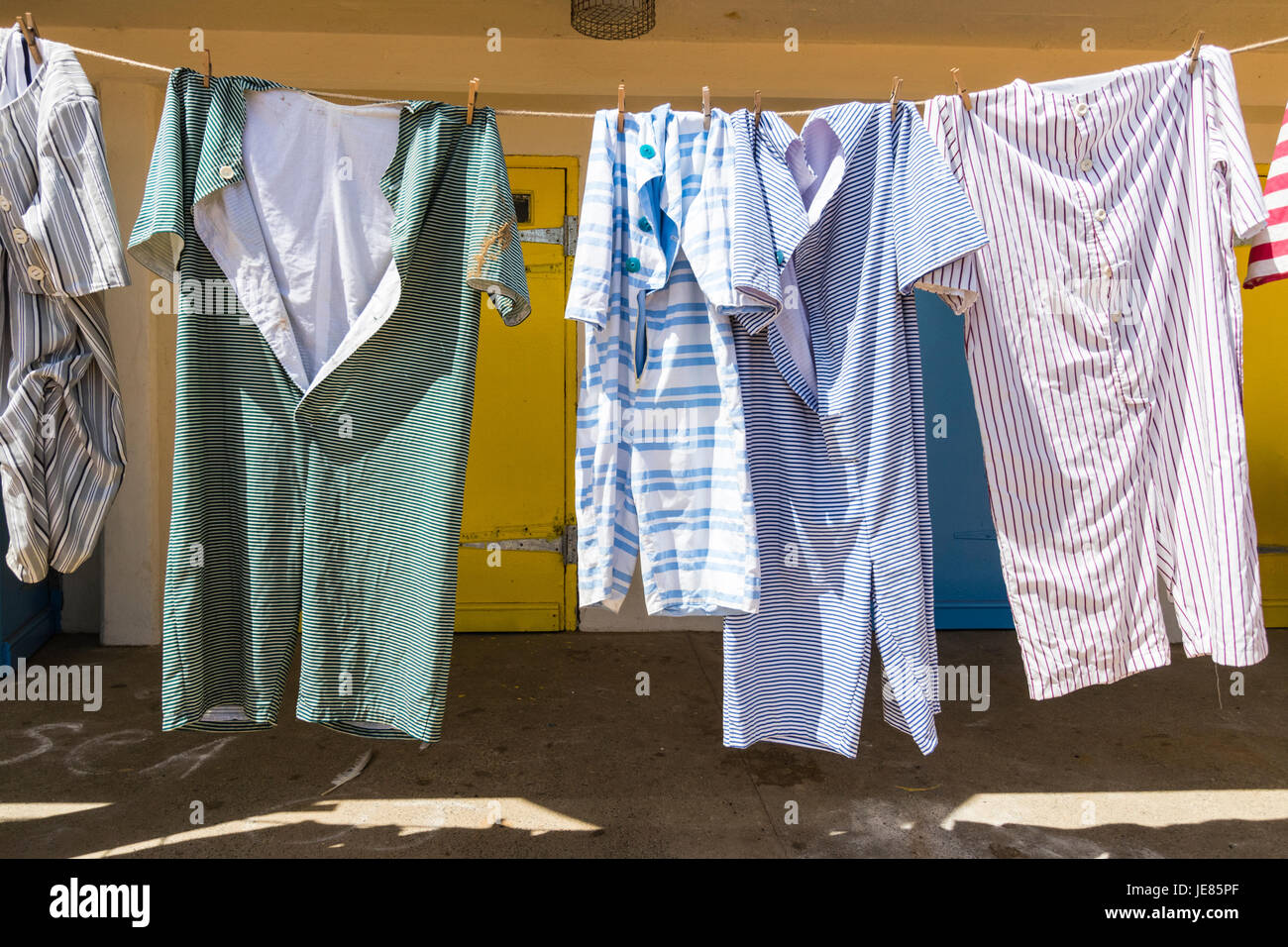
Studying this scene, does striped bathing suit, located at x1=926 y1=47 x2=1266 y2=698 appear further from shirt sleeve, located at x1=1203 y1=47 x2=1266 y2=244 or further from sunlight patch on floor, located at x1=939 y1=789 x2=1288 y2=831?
sunlight patch on floor, located at x1=939 y1=789 x2=1288 y2=831

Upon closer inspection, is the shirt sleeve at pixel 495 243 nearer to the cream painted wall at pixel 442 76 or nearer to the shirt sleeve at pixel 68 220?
the shirt sleeve at pixel 68 220

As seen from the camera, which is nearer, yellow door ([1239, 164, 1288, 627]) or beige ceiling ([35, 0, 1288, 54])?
beige ceiling ([35, 0, 1288, 54])

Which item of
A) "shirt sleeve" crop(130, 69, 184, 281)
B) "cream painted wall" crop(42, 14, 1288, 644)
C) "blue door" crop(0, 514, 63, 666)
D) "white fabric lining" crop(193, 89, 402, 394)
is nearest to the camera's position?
"shirt sleeve" crop(130, 69, 184, 281)

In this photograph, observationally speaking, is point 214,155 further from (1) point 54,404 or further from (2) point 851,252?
(2) point 851,252

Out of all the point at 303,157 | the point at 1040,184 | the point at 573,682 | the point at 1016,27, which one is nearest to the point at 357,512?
the point at 303,157

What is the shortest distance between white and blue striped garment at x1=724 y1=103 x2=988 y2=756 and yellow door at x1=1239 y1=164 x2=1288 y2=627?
140 inches

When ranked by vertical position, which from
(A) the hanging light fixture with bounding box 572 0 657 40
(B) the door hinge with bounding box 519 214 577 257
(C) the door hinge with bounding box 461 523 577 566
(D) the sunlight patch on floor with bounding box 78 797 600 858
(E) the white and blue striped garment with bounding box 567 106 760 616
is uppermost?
(A) the hanging light fixture with bounding box 572 0 657 40

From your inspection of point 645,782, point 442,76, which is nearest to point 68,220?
point 645,782

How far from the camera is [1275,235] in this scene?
2129 millimetres

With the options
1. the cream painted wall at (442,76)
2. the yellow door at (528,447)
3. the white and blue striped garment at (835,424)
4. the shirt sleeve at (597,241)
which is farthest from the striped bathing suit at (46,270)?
the yellow door at (528,447)

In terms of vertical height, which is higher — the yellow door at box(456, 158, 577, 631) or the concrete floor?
the yellow door at box(456, 158, 577, 631)

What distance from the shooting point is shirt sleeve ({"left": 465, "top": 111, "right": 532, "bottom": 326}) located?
205 cm

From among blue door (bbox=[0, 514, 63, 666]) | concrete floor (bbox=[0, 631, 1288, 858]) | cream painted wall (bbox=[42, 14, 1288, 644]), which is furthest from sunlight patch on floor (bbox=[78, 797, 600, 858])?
cream painted wall (bbox=[42, 14, 1288, 644])

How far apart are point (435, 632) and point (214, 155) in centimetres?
124
